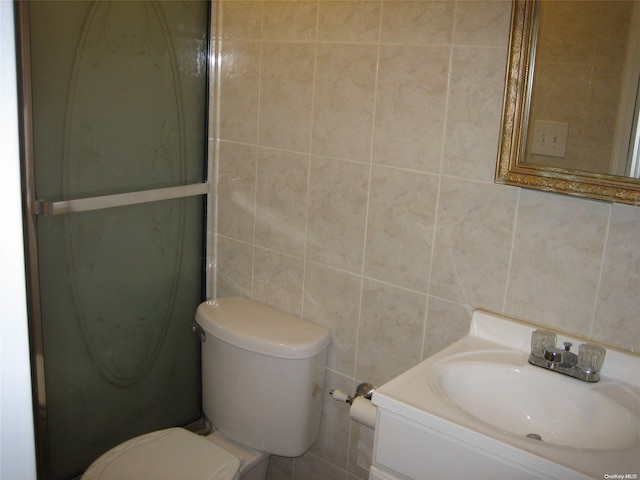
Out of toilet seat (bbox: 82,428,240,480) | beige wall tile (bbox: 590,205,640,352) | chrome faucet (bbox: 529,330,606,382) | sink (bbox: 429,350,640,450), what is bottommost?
toilet seat (bbox: 82,428,240,480)

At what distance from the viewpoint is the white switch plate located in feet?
4.61

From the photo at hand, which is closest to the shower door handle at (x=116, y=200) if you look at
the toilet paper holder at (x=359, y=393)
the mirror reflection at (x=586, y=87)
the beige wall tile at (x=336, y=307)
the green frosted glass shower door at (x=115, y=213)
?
the green frosted glass shower door at (x=115, y=213)

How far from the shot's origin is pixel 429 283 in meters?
1.70

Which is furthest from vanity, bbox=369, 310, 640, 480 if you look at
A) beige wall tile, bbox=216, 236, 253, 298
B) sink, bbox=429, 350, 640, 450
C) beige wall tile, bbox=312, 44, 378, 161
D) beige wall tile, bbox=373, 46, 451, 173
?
beige wall tile, bbox=216, 236, 253, 298

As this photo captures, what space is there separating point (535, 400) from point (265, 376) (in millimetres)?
753

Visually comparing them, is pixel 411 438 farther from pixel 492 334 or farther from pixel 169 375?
pixel 169 375

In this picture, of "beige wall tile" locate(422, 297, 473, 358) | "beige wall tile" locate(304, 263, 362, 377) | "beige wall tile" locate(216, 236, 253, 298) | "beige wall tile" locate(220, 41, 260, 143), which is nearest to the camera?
"beige wall tile" locate(422, 297, 473, 358)

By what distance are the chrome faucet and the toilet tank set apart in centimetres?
62

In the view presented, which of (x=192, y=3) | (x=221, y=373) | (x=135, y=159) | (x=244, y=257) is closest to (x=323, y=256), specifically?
(x=244, y=257)

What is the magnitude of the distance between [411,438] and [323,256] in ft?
2.43

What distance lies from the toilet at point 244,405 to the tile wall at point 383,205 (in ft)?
0.35

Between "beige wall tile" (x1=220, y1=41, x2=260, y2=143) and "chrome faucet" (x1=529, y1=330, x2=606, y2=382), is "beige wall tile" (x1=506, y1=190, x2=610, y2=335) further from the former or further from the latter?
"beige wall tile" (x1=220, y1=41, x2=260, y2=143)

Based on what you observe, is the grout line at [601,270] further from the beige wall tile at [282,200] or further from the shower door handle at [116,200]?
the shower door handle at [116,200]

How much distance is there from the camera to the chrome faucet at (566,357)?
1400 mm
